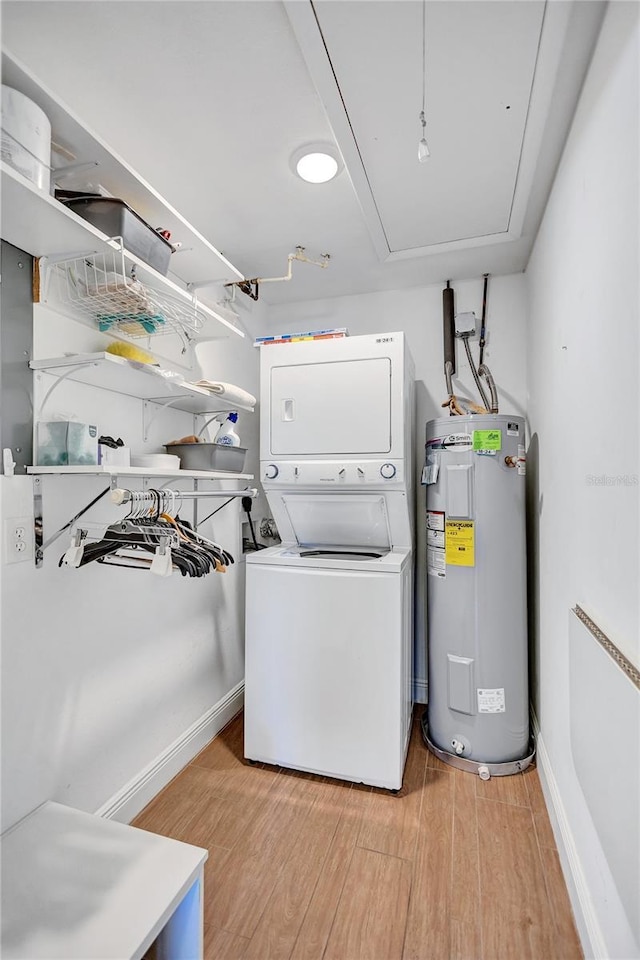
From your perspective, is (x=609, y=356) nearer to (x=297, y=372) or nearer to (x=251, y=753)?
(x=297, y=372)

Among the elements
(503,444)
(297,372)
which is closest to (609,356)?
(503,444)

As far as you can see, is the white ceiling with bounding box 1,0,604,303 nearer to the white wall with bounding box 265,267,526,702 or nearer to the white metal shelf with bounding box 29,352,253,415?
the white wall with bounding box 265,267,526,702

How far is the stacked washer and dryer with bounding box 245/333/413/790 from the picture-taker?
1792 mm

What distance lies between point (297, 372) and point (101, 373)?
91 cm

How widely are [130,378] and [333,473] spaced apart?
0.90 meters

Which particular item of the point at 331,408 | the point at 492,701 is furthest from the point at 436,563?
the point at 331,408

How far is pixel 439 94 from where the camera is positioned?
4.22 feet

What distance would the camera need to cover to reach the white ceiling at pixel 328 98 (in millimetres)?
1072

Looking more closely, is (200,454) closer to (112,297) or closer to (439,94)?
(112,297)

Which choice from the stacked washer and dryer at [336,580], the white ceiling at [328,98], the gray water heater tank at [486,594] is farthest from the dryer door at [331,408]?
the white ceiling at [328,98]

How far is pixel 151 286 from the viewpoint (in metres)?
1.37

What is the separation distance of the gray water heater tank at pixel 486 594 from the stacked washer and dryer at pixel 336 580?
216mm

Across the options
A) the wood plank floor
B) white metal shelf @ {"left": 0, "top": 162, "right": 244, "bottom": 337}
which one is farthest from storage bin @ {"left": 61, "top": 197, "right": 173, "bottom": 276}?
the wood plank floor

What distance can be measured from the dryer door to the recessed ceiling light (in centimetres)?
69
